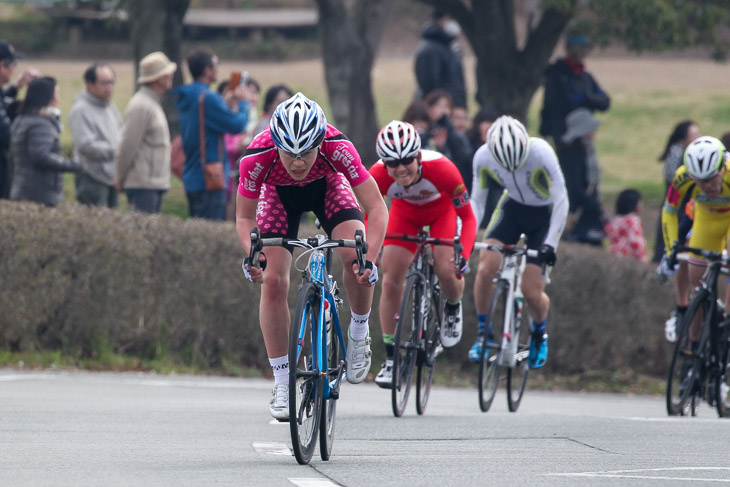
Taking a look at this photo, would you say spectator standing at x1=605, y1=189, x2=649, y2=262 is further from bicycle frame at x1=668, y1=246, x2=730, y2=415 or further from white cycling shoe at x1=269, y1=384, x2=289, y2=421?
white cycling shoe at x1=269, y1=384, x2=289, y2=421

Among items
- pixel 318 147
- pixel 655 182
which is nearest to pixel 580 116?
pixel 318 147

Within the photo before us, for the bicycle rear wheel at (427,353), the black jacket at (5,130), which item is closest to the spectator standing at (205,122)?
the black jacket at (5,130)

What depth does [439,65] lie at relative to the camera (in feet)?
59.0

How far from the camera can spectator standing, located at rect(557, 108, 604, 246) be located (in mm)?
18516

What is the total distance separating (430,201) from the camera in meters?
11.2

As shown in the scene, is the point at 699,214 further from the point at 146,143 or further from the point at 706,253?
the point at 146,143

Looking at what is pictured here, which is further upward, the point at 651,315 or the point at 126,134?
the point at 126,134

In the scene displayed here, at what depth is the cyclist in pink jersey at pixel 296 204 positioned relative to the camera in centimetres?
763

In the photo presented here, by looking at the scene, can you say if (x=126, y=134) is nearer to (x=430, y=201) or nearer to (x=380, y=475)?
(x=430, y=201)

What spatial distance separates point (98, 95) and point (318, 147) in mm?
6996

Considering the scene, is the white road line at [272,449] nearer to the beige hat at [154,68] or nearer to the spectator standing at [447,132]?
the beige hat at [154,68]

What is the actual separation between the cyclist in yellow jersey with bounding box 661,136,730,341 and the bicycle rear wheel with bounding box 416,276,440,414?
2304mm

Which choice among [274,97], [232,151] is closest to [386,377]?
[274,97]

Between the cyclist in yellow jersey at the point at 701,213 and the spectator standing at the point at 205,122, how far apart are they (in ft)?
15.4
